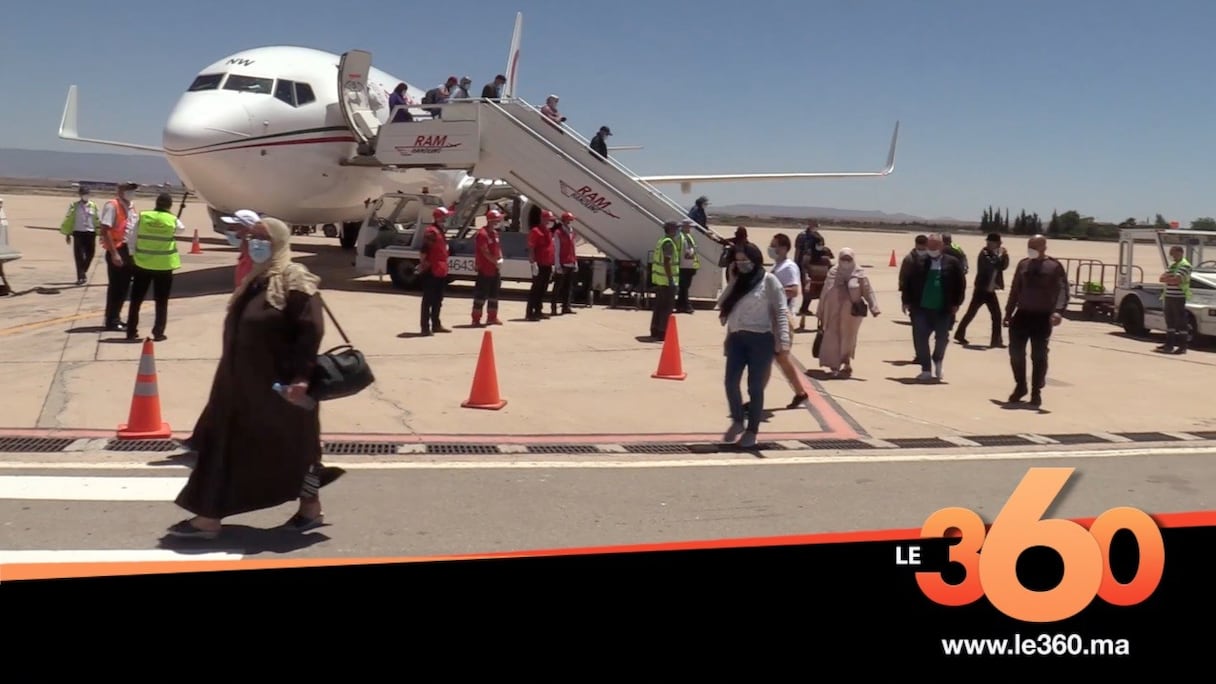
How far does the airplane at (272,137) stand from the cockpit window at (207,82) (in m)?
0.02

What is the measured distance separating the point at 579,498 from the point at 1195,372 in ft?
31.8

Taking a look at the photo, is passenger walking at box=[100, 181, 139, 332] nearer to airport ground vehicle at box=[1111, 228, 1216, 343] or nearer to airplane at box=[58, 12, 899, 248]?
airplane at box=[58, 12, 899, 248]

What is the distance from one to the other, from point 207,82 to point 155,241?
760cm

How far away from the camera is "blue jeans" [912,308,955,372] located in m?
11.9

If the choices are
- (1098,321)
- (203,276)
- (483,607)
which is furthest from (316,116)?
(483,607)

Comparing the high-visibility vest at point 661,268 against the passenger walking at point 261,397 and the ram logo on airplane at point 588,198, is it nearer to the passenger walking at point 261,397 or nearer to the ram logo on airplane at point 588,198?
the ram logo on airplane at point 588,198

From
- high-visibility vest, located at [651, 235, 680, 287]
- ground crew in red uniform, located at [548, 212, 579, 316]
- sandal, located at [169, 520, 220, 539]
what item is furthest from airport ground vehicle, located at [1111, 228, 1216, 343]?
sandal, located at [169, 520, 220, 539]

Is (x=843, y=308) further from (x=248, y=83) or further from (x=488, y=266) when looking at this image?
(x=248, y=83)

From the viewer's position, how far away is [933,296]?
39.0 ft

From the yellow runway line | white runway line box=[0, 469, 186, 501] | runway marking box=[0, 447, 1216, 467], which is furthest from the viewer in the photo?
the yellow runway line

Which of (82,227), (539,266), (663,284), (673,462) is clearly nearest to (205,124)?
(82,227)

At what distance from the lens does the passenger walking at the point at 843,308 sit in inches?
464

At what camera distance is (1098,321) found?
19.0 m

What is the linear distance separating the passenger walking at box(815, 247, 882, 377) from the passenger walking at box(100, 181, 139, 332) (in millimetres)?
7923
